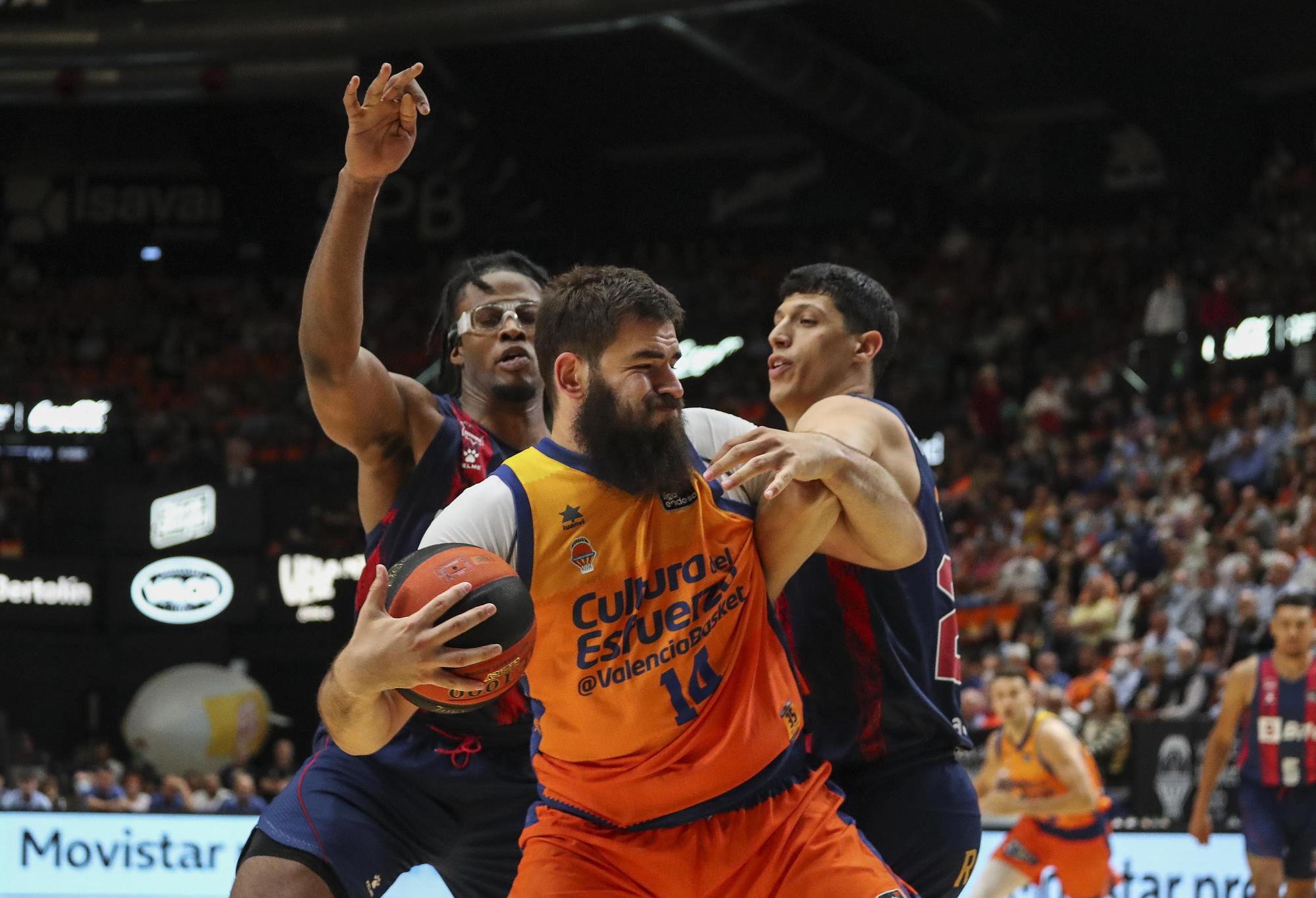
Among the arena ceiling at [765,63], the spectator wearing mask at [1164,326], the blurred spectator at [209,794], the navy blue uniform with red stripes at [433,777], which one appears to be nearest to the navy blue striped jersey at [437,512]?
the navy blue uniform with red stripes at [433,777]

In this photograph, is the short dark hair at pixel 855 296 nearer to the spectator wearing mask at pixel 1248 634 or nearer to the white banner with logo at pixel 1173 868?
the white banner with logo at pixel 1173 868

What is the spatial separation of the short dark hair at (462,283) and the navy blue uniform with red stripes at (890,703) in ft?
4.21

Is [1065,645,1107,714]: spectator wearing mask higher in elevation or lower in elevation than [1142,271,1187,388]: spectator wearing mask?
lower

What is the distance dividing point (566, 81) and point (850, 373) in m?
22.0

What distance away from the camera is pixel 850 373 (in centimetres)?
423

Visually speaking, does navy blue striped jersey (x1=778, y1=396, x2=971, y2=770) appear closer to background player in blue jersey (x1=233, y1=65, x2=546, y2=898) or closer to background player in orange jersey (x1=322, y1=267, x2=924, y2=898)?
background player in orange jersey (x1=322, y1=267, x2=924, y2=898)

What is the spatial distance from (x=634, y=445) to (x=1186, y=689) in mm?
9850

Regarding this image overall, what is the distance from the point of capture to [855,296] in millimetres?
4246

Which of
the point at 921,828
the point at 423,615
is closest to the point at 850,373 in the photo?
the point at 921,828

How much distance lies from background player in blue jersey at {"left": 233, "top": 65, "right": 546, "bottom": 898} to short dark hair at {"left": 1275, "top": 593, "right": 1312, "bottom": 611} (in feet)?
19.1

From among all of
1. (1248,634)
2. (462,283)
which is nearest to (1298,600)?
(1248,634)

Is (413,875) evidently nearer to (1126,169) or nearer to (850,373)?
(850,373)

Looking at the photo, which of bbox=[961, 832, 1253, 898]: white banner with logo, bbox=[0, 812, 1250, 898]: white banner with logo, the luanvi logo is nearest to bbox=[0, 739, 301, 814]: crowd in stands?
bbox=[0, 812, 1250, 898]: white banner with logo

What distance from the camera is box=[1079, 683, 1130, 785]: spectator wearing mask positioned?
11141 millimetres
